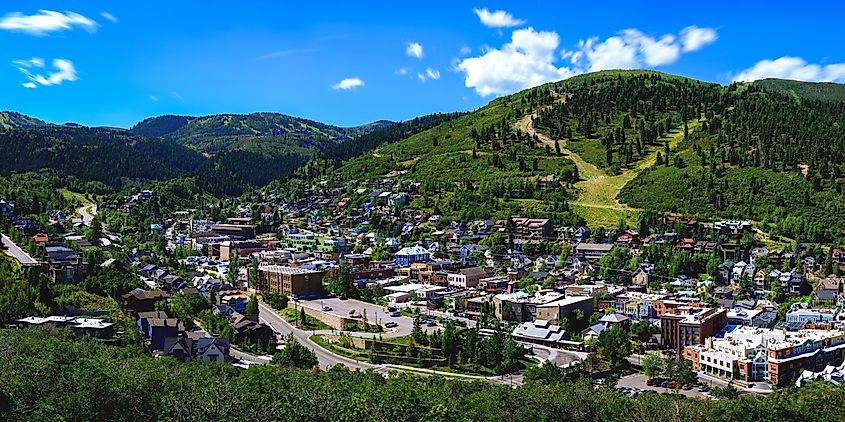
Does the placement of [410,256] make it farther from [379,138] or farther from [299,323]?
[379,138]

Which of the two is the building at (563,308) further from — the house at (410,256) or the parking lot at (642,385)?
the house at (410,256)

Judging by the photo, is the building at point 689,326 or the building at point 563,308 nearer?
the building at point 689,326

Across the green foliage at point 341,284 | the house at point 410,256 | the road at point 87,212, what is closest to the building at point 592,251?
the house at point 410,256

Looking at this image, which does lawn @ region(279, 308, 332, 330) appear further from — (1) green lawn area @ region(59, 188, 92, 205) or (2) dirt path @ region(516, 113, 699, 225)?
(1) green lawn area @ region(59, 188, 92, 205)

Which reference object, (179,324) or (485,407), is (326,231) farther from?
(485,407)

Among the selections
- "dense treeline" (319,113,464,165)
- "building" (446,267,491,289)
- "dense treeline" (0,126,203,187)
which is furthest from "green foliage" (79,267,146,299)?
"dense treeline" (0,126,203,187)
